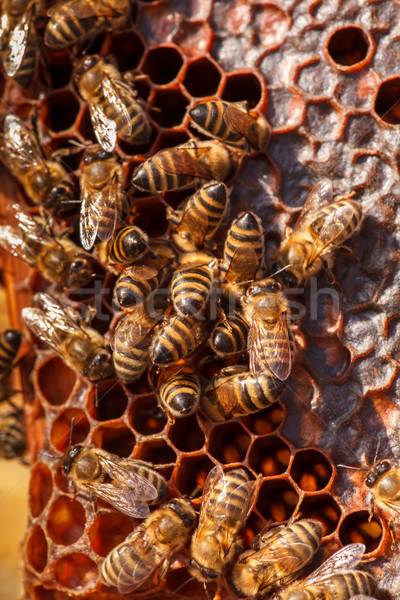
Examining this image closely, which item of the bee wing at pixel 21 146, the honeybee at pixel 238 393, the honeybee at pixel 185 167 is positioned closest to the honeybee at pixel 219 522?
the honeybee at pixel 238 393

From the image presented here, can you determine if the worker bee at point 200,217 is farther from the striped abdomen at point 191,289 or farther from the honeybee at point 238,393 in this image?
the honeybee at point 238,393

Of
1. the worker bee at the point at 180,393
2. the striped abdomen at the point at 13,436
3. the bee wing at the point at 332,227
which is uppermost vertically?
the bee wing at the point at 332,227

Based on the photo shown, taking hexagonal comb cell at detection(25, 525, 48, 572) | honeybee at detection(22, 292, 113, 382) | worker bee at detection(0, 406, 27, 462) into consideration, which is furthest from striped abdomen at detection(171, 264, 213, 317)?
worker bee at detection(0, 406, 27, 462)

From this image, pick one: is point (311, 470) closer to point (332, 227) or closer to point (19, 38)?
point (332, 227)

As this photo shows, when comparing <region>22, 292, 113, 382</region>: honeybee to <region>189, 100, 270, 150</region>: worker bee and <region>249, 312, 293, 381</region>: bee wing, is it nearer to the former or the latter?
<region>249, 312, 293, 381</region>: bee wing

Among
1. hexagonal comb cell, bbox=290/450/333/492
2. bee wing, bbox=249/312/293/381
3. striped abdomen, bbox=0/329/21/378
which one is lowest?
hexagonal comb cell, bbox=290/450/333/492

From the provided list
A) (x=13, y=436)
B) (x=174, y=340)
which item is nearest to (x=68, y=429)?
(x=13, y=436)
